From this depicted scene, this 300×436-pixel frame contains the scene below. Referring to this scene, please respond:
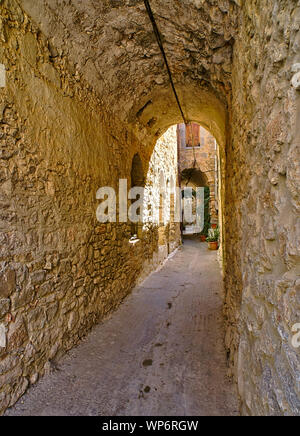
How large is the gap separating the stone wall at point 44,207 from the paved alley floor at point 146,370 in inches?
7.7

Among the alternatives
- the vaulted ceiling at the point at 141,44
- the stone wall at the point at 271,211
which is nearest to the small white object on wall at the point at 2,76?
the vaulted ceiling at the point at 141,44

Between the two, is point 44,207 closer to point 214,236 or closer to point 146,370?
point 146,370

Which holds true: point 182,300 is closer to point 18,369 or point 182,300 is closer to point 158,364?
point 158,364

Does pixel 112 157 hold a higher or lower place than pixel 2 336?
higher

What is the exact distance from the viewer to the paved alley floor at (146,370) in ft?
5.78

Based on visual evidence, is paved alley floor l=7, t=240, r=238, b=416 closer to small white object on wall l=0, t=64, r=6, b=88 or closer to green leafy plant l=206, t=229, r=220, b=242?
small white object on wall l=0, t=64, r=6, b=88

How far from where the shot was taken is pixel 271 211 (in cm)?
114

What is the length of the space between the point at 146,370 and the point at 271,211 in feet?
6.04

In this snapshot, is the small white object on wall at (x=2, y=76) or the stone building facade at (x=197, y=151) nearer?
the small white object on wall at (x=2, y=76)

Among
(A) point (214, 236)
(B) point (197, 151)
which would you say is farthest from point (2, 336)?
(B) point (197, 151)

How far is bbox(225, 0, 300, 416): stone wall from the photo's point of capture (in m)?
0.87

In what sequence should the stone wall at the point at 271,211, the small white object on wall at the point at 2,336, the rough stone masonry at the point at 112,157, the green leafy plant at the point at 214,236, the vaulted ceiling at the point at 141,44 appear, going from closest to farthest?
the stone wall at the point at 271,211 → the rough stone masonry at the point at 112,157 → the small white object on wall at the point at 2,336 → the vaulted ceiling at the point at 141,44 → the green leafy plant at the point at 214,236

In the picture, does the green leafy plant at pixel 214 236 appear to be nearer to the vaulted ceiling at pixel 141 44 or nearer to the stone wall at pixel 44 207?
the vaulted ceiling at pixel 141 44

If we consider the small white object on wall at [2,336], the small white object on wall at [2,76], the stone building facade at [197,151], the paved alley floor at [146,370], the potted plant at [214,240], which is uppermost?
the stone building facade at [197,151]
